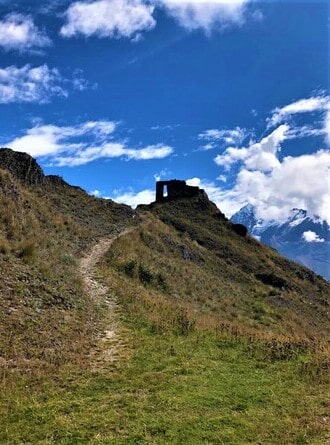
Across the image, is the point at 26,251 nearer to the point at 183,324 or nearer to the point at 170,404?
the point at 183,324

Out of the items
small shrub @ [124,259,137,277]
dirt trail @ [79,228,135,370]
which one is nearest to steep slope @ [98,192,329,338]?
small shrub @ [124,259,137,277]

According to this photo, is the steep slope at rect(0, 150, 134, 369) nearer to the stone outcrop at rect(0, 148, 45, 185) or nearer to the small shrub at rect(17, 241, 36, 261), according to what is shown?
the small shrub at rect(17, 241, 36, 261)

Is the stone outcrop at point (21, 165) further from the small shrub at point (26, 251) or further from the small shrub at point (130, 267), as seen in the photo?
the small shrub at point (26, 251)

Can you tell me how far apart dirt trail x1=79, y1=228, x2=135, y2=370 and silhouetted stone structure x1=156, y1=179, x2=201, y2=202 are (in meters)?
53.6

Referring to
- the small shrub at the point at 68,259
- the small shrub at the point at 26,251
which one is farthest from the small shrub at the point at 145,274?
the small shrub at the point at 26,251

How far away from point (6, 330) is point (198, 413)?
713 cm

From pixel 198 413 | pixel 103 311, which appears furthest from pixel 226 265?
pixel 198 413

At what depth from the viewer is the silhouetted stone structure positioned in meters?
89.4

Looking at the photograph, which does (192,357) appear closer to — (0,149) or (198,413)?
(198,413)

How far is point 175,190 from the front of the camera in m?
91.5

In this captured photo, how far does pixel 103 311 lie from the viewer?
65.3 ft

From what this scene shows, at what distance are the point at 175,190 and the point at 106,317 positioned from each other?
7323cm

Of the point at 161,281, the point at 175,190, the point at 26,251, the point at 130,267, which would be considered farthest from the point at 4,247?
the point at 175,190

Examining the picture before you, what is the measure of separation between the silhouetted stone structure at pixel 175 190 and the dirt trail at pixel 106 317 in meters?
53.6
